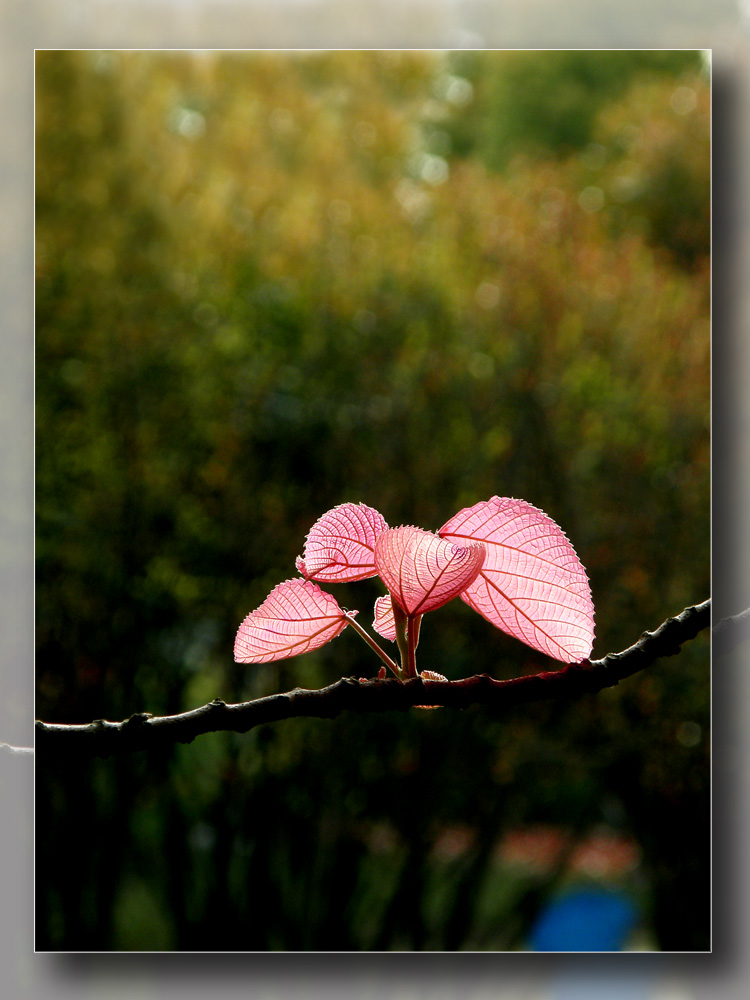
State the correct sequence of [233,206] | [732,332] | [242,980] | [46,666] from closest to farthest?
1. [242,980]
2. [732,332]
3. [46,666]
4. [233,206]

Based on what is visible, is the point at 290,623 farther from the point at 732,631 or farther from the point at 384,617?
the point at 732,631

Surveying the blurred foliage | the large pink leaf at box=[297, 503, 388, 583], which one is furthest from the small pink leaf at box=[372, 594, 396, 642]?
the blurred foliage

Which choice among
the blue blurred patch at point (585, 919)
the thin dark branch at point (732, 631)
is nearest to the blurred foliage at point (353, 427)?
the blue blurred patch at point (585, 919)

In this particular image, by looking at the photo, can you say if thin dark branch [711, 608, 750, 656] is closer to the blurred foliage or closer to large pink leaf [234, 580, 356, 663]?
large pink leaf [234, 580, 356, 663]

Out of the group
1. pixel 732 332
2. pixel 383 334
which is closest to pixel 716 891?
pixel 732 332

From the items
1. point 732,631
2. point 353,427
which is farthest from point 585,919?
point 732,631

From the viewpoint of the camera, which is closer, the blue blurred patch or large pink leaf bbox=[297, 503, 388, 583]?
large pink leaf bbox=[297, 503, 388, 583]

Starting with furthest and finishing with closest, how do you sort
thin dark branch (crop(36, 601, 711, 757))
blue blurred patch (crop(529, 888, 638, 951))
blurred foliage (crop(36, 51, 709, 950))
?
blurred foliage (crop(36, 51, 709, 950))
blue blurred patch (crop(529, 888, 638, 951))
thin dark branch (crop(36, 601, 711, 757))

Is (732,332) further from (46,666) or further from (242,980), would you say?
(46,666)
